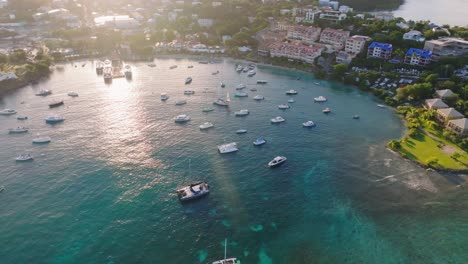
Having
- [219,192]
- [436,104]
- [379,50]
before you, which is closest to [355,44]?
[379,50]

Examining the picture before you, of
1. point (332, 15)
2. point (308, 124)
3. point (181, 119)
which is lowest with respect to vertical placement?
point (308, 124)

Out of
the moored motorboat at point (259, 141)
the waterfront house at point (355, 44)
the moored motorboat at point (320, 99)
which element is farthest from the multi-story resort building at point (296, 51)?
the moored motorboat at point (259, 141)

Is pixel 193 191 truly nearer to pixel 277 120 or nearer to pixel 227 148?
pixel 227 148

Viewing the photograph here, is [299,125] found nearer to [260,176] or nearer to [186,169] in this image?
[260,176]

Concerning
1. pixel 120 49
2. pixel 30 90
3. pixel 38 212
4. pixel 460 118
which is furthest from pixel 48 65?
pixel 460 118

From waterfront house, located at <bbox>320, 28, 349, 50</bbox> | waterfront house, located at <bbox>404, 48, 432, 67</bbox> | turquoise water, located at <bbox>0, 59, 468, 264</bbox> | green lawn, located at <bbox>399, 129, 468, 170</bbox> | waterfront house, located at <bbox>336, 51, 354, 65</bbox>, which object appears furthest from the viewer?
waterfront house, located at <bbox>320, 28, 349, 50</bbox>

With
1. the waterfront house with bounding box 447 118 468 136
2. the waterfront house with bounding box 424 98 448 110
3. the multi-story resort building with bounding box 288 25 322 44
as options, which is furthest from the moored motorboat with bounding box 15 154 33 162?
the multi-story resort building with bounding box 288 25 322 44

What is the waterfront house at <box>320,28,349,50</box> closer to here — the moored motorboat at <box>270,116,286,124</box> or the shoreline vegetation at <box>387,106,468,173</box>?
the shoreline vegetation at <box>387,106,468,173</box>
